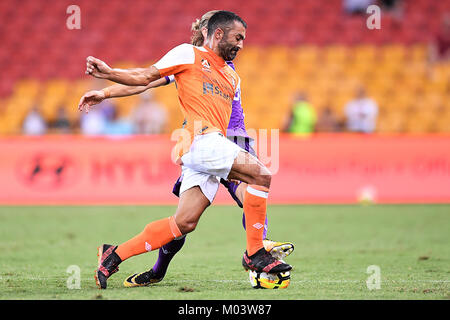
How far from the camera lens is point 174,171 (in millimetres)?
12102

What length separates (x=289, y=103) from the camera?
52.4 ft

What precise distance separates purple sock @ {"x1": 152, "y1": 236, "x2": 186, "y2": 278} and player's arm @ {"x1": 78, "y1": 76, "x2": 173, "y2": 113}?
1.27 meters

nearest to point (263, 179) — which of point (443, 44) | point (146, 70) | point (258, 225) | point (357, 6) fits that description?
point (258, 225)

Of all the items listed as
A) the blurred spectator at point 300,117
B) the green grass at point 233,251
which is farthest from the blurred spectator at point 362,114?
the green grass at point 233,251

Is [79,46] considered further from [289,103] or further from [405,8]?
[405,8]

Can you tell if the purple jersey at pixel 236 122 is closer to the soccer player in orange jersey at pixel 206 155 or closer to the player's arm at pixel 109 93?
the soccer player in orange jersey at pixel 206 155

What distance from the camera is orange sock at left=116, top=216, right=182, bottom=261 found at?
5.29m

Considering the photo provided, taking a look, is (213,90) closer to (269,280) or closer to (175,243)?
(175,243)

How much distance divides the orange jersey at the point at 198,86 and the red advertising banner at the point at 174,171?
666 cm

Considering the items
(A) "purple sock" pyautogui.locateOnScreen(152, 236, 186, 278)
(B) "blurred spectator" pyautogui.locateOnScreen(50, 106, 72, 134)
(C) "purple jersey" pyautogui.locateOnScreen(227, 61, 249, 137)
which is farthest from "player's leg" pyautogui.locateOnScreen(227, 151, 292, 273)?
(B) "blurred spectator" pyautogui.locateOnScreen(50, 106, 72, 134)

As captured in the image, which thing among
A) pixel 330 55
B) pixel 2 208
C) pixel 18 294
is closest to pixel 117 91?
pixel 18 294

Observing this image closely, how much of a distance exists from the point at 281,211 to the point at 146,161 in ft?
8.62

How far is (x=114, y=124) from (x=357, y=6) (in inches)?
296
